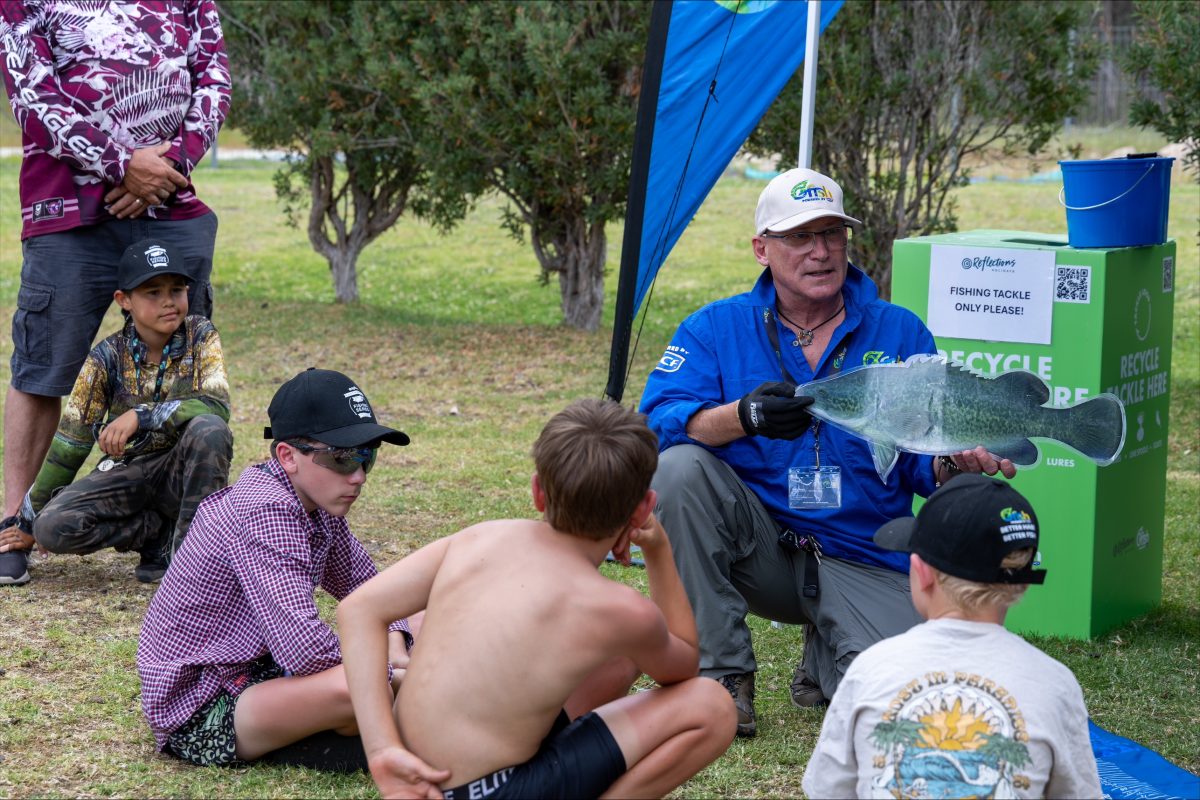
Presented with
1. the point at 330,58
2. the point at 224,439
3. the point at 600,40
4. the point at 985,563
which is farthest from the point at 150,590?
the point at 330,58

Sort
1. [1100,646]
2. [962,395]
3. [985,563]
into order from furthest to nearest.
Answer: [1100,646]
[962,395]
[985,563]

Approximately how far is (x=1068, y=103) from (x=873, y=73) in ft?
4.20

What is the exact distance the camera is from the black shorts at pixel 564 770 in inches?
99.7

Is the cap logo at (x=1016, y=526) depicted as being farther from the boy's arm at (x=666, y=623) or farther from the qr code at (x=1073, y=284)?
the qr code at (x=1073, y=284)

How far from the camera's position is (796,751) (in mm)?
3441

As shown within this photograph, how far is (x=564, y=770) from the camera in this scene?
259 cm

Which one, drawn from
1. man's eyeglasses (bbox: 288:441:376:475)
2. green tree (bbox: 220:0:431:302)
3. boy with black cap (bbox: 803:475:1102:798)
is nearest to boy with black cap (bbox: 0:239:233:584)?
man's eyeglasses (bbox: 288:441:376:475)

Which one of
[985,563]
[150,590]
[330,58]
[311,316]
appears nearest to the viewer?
[985,563]

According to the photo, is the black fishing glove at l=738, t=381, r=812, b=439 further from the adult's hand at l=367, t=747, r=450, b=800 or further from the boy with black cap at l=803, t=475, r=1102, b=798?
the adult's hand at l=367, t=747, r=450, b=800

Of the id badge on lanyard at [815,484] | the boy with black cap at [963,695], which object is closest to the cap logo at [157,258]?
the id badge on lanyard at [815,484]

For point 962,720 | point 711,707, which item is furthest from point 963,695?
point 711,707

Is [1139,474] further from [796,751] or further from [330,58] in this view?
[330,58]

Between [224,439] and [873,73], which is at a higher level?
[873,73]

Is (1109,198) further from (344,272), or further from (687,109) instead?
(344,272)
